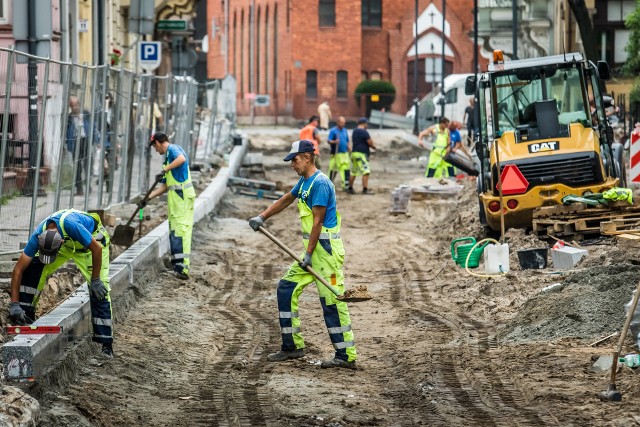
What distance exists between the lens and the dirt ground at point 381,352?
9367 mm

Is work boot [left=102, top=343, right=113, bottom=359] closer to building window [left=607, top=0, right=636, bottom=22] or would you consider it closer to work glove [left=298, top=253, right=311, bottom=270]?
work glove [left=298, top=253, right=311, bottom=270]

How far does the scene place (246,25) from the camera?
8712cm

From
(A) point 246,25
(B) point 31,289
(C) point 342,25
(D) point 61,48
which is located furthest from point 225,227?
(A) point 246,25

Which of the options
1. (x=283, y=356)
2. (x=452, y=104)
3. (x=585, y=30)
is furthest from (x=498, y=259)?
(x=452, y=104)

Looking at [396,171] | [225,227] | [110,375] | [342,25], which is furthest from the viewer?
[342,25]

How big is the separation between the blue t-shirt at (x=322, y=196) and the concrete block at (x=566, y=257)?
5.18 metres

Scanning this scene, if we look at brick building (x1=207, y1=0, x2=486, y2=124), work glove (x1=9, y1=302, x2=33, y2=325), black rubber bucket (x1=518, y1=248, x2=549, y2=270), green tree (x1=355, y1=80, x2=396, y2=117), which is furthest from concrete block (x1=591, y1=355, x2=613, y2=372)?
brick building (x1=207, y1=0, x2=486, y2=124)

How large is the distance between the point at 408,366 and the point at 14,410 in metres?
3.99

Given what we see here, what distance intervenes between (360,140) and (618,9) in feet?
73.1

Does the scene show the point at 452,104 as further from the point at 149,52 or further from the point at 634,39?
the point at 149,52

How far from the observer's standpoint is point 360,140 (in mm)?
31594

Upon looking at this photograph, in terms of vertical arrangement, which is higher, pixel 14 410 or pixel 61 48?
pixel 61 48

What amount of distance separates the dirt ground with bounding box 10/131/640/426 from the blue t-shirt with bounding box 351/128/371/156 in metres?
12.0

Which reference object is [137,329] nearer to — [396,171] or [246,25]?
[396,171]
